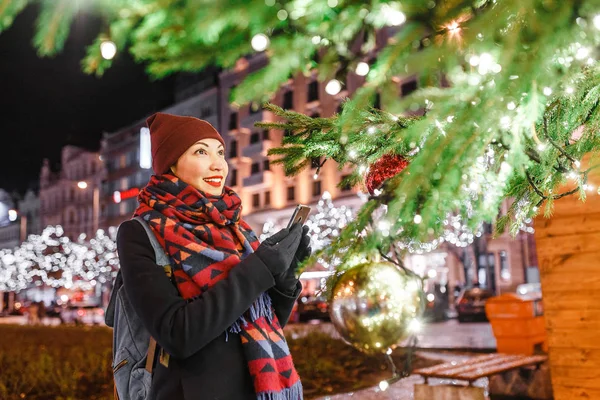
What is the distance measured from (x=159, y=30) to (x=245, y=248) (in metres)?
1.03

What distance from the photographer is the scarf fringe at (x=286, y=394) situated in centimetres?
182

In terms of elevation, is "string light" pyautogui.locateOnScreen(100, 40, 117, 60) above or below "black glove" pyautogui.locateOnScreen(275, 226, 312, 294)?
above

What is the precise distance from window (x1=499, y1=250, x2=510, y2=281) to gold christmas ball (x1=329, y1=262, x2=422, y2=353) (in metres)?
32.9

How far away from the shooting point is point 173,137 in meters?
2.17

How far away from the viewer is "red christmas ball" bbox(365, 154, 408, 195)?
8.37 feet

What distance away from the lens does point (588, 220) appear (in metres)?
4.05

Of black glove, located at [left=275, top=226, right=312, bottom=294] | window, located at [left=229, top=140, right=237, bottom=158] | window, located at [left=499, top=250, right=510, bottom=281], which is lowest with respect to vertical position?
window, located at [left=499, top=250, right=510, bottom=281]

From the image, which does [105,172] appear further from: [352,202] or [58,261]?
[352,202]

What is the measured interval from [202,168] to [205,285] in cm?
53

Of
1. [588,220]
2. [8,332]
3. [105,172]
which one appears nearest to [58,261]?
[105,172]

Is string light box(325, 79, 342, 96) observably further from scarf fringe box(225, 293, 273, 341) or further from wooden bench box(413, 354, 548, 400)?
wooden bench box(413, 354, 548, 400)

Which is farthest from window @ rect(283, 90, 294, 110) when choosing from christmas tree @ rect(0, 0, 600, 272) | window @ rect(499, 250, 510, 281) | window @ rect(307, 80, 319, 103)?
christmas tree @ rect(0, 0, 600, 272)

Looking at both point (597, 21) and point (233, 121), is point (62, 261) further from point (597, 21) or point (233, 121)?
point (597, 21)

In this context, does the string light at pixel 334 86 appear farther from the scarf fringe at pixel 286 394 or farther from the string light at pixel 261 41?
the scarf fringe at pixel 286 394
